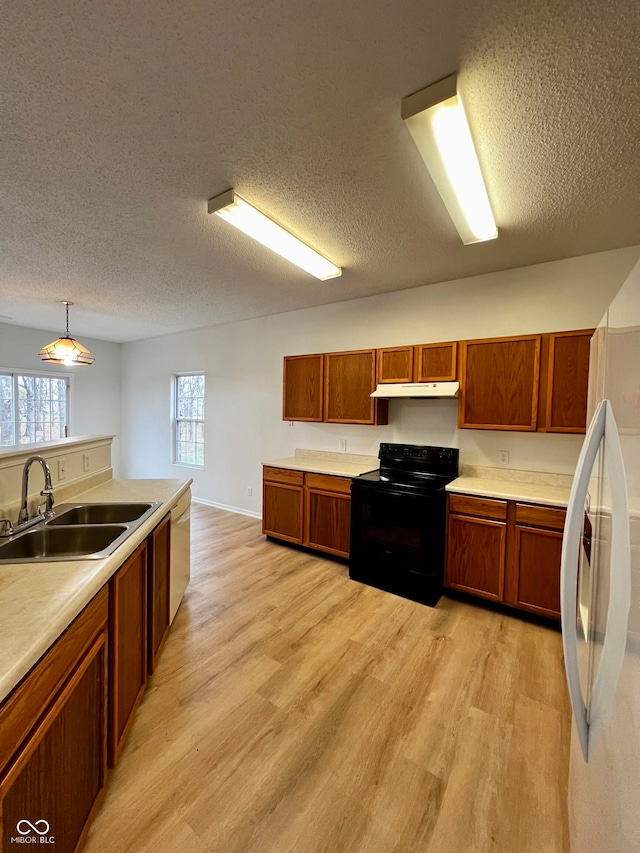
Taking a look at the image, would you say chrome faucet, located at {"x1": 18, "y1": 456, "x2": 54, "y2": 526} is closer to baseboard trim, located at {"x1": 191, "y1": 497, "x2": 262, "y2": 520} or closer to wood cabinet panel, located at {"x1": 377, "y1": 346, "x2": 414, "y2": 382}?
wood cabinet panel, located at {"x1": 377, "y1": 346, "x2": 414, "y2": 382}

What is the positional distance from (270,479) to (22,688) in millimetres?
3068

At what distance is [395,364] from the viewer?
3.30m

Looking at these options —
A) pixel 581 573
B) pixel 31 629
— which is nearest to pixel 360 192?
pixel 581 573

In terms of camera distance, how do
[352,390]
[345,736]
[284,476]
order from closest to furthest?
[345,736] < [352,390] < [284,476]

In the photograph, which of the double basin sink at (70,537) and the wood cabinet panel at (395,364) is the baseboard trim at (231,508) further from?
the double basin sink at (70,537)

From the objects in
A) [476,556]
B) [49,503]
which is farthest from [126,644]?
[476,556]

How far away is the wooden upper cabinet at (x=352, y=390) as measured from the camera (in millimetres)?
3447

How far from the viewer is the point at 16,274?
3250mm

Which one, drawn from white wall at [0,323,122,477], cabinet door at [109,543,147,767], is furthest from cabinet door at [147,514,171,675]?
white wall at [0,323,122,477]

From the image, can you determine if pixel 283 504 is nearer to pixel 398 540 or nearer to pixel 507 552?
pixel 398 540

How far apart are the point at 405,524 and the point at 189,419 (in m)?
4.14

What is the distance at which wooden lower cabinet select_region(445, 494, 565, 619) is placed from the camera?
93.6 inches

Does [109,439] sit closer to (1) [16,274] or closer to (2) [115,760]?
(1) [16,274]

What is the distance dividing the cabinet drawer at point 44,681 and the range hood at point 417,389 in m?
2.57
